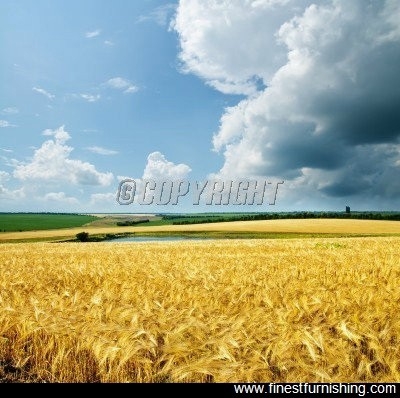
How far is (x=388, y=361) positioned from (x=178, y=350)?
172 cm

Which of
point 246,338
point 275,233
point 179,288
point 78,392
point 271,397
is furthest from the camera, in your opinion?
point 275,233

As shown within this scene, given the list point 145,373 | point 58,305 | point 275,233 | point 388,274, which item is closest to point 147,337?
point 145,373

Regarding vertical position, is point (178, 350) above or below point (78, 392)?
above

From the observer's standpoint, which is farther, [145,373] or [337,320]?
[337,320]

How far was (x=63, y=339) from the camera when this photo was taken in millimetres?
3758

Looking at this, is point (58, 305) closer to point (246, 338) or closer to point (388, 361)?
point (246, 338)

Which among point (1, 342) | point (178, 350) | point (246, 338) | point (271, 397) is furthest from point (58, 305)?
point (271, 397)

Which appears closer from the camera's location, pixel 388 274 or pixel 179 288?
pixel 179 288

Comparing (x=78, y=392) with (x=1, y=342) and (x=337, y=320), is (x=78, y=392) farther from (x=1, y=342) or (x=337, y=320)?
(x=337, y=320)

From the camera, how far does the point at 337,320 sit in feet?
13.9

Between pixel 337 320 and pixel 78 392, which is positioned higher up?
pixel 337 320

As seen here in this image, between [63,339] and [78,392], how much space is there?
2.37 ft

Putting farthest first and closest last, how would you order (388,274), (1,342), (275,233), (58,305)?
(275,233) < (388,274) < (58,305) < (1,342)

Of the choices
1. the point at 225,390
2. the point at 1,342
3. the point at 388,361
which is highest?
the point at 388,361
